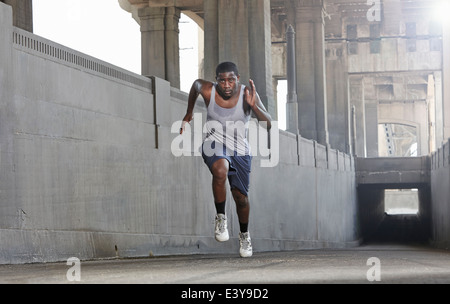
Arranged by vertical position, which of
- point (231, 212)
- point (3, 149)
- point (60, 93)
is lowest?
point (231, 212)

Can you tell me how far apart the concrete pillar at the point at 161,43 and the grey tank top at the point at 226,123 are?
3455 centimetres

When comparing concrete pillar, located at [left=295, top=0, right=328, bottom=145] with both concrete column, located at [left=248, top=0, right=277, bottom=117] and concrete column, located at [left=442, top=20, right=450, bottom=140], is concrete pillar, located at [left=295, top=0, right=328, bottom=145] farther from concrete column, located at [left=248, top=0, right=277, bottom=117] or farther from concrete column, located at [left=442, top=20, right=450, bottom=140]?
concrete column, located at [left=248, top=0, right=277, bottom=117]

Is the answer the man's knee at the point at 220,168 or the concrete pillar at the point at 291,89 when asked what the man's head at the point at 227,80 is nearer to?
the man's knee at the point at 220,168

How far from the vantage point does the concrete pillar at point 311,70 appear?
44.4 m

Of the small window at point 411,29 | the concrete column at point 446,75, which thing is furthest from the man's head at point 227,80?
the small window at point 411,29

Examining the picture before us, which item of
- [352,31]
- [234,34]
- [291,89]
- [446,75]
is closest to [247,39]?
[234,34]

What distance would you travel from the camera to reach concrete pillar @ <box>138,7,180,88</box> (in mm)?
44344

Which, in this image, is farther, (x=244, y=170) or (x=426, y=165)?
(x=426, y=165)

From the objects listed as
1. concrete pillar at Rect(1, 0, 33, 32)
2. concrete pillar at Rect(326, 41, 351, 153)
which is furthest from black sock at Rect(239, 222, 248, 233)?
concrete pillar at Rect(326, 41, 351, 153)
